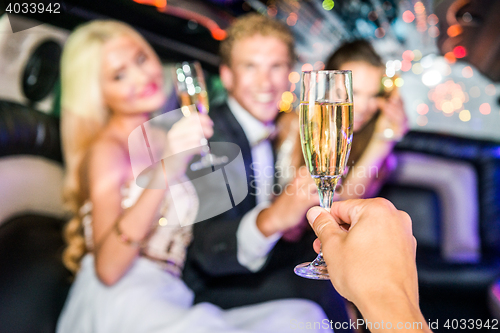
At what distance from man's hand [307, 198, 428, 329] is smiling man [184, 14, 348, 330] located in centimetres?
55

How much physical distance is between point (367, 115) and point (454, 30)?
5.66 ft

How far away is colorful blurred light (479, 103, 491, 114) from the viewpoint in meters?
4.30

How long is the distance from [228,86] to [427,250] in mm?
1820

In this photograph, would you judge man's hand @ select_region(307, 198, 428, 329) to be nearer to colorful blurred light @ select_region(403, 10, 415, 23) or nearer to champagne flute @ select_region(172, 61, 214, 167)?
champagne flute @ select_region(172, 61, 214, 167)

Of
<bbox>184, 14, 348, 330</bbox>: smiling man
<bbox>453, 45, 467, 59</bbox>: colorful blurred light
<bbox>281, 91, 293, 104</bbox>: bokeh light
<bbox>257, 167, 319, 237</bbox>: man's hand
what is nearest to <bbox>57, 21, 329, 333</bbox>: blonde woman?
<bbox>184, 14, 348, 330</bbox>: smiling man

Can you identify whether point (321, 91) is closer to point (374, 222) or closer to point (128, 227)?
point (374, 222)

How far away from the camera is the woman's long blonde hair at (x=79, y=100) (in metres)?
1.63

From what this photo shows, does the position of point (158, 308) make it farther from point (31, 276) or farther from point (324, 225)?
point (324, 225)

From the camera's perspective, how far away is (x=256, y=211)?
126 centimetres

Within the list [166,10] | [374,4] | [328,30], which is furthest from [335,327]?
[328,30]

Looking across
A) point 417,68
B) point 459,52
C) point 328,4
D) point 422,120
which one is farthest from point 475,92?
point 328,4

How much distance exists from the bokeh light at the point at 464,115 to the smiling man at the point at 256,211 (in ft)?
11.8

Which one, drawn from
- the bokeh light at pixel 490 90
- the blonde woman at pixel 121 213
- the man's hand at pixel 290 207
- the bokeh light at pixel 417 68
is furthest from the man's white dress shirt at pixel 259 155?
the bokeh light at pixel 417 68

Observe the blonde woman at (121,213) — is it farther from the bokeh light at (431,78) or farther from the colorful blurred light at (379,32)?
the bokeh light at (431,78)
